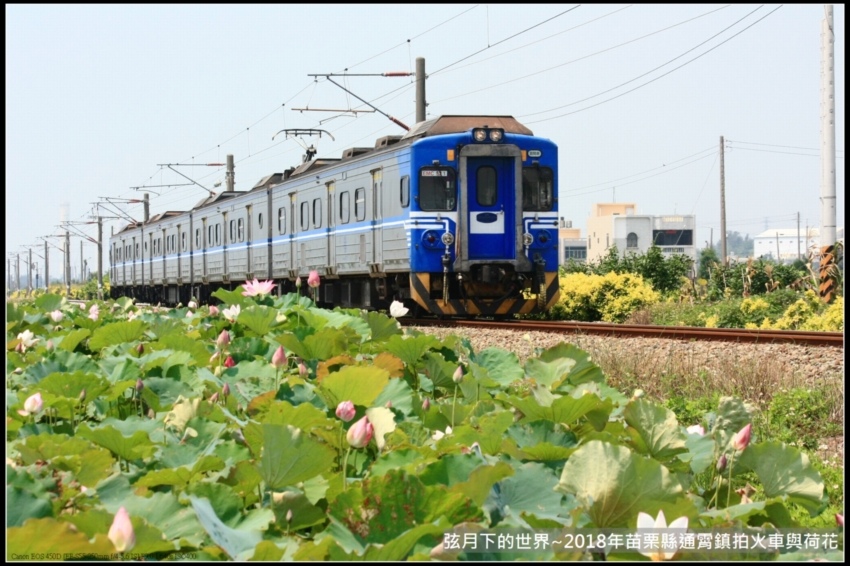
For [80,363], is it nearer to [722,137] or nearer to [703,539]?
[703,539]

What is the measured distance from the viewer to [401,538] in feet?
4.87

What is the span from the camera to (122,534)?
1468mm

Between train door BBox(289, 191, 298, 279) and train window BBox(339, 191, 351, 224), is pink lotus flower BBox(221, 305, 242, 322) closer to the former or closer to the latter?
train window BBox(339, 191, 351, 224)

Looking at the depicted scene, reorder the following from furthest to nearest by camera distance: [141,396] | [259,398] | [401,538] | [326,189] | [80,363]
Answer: [326,189]
[80,363]
[141,396]
[259,398]
[401,538]

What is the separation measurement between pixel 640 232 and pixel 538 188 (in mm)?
96797

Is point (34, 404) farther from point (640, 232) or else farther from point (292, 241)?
point (640, 232)

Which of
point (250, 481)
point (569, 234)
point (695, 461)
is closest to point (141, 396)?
point (250, 481)

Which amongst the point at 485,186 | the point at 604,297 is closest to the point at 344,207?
the point at 485,186

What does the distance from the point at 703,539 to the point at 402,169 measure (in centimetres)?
1552

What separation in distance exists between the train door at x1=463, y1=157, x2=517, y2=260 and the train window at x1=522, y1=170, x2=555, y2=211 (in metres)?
0.28

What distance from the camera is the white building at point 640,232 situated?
110 m

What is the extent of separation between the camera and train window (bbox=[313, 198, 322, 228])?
20.8 metres

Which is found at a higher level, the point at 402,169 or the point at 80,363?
the point at 402,169

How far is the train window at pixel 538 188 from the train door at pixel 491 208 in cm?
28
